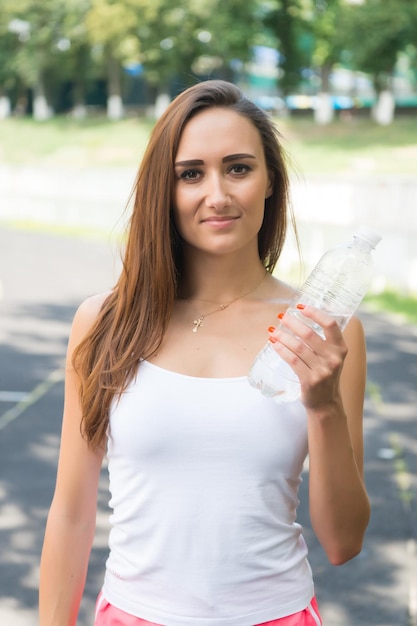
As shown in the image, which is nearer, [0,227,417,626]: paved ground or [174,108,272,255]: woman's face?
[174,108,272,255]: woman's face

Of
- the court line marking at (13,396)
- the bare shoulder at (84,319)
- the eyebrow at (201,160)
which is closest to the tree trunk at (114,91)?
the court line marking at (13,396)

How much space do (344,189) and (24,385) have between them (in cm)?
959

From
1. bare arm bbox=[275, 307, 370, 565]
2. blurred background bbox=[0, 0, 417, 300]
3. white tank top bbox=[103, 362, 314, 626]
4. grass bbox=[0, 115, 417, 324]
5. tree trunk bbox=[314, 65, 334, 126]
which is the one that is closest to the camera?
bare arm bbox=[275, 307, 370, 565]

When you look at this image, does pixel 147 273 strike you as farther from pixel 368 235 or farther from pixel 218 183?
pixel 368 235

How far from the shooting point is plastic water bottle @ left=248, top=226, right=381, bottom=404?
2045mm

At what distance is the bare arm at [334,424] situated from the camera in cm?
187

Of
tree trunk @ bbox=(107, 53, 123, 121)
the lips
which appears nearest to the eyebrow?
the lips

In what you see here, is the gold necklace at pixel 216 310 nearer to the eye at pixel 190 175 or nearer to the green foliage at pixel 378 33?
the eye at pixel 190 175

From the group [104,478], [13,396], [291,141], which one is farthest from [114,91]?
[104,478]

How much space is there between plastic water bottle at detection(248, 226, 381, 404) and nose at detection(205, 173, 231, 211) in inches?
9.8

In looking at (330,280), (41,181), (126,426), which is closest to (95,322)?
(126,426)

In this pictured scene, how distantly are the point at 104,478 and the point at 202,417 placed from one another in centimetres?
411

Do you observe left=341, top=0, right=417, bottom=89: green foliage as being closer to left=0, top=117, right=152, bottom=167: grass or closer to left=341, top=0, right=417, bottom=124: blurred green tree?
left=341, top=0, right=417, bottom=124: blurred green tree

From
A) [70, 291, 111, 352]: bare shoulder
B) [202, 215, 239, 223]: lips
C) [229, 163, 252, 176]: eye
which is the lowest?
[70, 291, 111, 352]: bare shoulder
